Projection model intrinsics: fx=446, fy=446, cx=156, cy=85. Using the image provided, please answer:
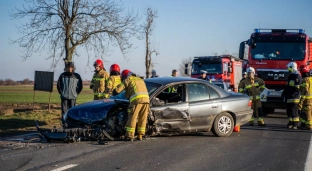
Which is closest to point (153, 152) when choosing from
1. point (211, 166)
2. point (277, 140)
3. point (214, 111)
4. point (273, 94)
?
point (211, 166)

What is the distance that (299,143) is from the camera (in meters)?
9.97

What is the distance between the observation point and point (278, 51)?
1686cm

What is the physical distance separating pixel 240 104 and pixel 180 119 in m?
1.97

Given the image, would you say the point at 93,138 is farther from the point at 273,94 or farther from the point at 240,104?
the point at 273,94

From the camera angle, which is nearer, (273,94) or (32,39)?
(273,94)

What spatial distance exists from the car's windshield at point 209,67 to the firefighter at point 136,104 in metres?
14.4

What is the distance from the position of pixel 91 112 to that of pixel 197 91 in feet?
8.70

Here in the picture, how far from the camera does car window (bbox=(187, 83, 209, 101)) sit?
10.6m

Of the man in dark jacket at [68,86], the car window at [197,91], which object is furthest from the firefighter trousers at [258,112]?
the man in dark jacket at [68,86]

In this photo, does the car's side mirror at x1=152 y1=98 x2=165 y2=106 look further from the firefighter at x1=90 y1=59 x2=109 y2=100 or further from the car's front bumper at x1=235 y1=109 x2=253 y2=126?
the firefighter at x1=90 y1=59 x2=109 y2=100

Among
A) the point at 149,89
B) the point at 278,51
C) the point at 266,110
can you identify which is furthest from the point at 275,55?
the point at 149,89

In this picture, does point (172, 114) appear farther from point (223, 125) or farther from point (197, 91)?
point (223, 125)

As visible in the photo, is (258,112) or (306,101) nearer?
(306,101)

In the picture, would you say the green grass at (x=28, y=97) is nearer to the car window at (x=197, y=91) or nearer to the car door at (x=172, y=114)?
the car window at (x=197, y=91)
